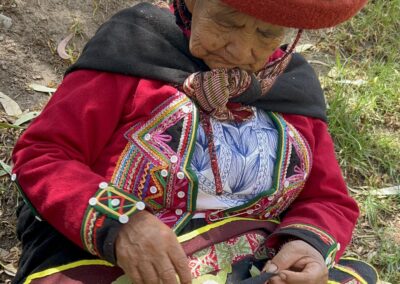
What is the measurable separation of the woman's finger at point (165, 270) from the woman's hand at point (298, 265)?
1.22 ft

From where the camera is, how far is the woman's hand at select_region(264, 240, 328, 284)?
207 centimetres

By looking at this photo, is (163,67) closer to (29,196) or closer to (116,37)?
(116,37)

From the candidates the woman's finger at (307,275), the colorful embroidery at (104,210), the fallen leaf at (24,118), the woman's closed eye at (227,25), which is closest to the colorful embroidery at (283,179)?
the woman's finger at (307,275)

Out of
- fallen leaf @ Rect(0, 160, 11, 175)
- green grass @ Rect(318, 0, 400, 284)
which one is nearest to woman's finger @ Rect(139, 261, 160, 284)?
fallen leaf @ Rect(0, 160, 11, 175)

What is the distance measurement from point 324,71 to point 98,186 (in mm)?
2103

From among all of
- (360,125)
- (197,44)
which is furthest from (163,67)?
(360,125)

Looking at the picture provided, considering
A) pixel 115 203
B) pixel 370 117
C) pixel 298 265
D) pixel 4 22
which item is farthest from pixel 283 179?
pixel 4 22

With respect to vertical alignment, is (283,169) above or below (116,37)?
below

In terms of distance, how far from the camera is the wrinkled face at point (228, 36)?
187 centimetres

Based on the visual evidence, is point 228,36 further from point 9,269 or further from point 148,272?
point 9,269

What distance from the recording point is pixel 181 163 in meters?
2.08

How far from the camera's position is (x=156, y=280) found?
6.13 ft

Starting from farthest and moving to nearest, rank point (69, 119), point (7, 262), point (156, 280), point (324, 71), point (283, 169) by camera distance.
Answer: point (324, 71) → point (7, 262) → point (283, 169) → point (69, 119) → point (156, 280)

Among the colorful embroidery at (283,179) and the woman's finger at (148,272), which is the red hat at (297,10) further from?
the woman's finger at (148,272)
